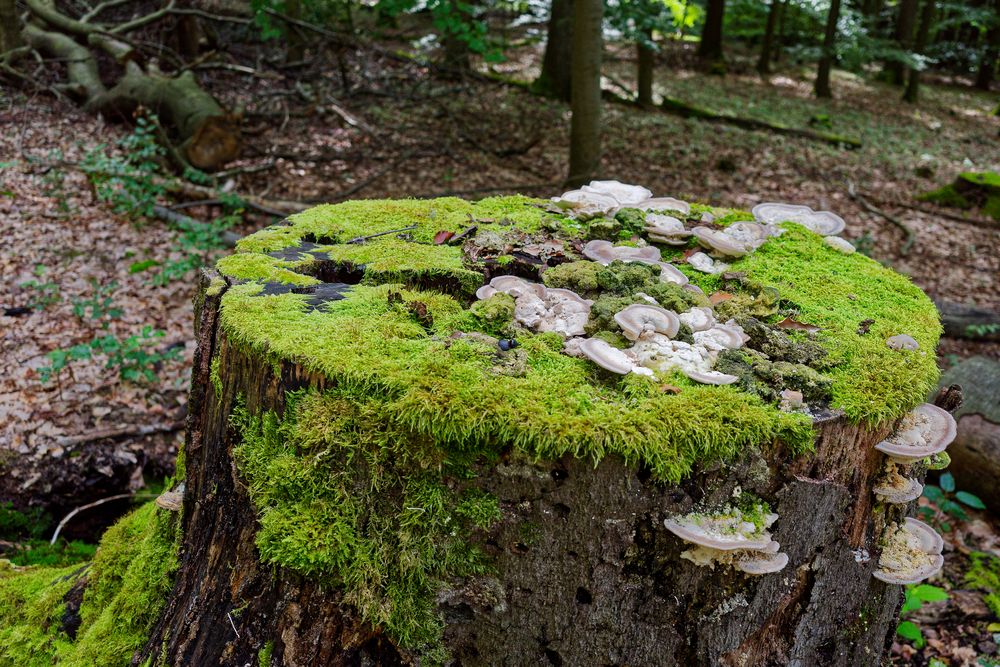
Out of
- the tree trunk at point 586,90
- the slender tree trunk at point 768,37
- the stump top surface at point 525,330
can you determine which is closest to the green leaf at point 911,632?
the stump top surface at point 525,330

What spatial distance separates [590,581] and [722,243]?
6.29 ft

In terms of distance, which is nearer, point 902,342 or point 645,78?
point 902,342

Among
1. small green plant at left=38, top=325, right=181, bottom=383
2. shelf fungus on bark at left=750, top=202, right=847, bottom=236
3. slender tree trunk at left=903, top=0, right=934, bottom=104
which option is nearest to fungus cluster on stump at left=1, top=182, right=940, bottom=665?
shelf fungus on bark at left=750, top=202, right=847, bottom=236

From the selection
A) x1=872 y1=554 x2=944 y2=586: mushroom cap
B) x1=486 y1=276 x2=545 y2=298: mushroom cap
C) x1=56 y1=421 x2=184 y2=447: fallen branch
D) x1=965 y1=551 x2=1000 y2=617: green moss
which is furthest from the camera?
x1=56 y1=421 x2=184 y2=447: fallen branch

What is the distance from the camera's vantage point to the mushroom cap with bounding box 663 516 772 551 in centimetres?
189

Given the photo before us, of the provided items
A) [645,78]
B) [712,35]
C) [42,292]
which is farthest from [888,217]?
[712,35]

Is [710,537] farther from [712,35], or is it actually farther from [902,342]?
[712,35]

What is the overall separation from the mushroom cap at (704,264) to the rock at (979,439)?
277 centimetres

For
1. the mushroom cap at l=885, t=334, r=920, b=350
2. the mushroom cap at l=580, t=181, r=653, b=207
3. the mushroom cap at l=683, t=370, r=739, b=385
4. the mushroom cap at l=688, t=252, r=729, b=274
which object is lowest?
the mushroom cap at l=885, t=334, r=920, b=350

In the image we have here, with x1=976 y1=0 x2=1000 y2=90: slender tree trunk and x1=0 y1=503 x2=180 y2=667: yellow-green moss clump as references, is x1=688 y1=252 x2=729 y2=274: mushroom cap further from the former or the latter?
x1=976 y1=0 x2=1000 y2=90: slender tree trunk

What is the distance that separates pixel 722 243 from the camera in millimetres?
3295

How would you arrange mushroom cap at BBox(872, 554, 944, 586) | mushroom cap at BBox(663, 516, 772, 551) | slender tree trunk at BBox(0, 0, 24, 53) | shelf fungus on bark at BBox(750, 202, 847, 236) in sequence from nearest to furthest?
mushroom cap at BBox(663, 516, 772, 551), mushroom cap at BBox(872, 554, 944, 586), shelf fungus on bark at BBox(750, 202, 847, 236), slender tree trunk at BBox(0, 0, 24, 53)

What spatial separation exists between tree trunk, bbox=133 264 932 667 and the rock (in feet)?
9.24

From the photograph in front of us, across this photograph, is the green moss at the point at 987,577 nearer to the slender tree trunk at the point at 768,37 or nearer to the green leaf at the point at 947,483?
the green leaf at the point at 947,483
